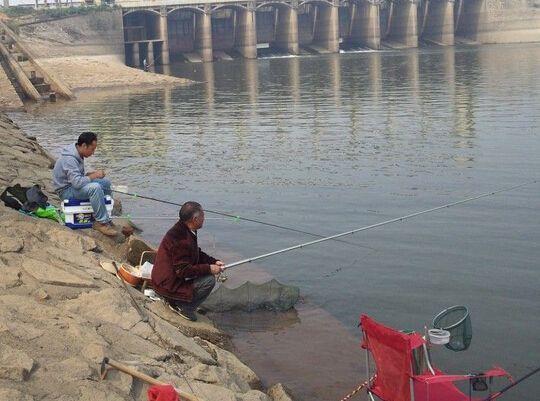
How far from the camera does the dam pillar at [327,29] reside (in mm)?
76812

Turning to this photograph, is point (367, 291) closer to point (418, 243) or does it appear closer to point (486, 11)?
point (418, 243)

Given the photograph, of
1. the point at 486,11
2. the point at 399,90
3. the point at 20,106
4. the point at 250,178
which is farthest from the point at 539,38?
the point at 250,178

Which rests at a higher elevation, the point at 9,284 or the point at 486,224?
the point at 9,284

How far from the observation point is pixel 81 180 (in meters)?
10.2

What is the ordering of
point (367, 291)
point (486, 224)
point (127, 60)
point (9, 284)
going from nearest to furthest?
point (9, 284) → point (367, 291) → point (486, 224) → point (127, 60)

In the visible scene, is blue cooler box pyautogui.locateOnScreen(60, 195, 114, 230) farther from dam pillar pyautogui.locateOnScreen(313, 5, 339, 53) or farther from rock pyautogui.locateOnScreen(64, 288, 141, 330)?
dam pillar pyautogui.locateOnScreen(313, 5, 339, 53)

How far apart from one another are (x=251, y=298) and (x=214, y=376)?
3.06 m

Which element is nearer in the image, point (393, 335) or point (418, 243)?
point (393, 335)

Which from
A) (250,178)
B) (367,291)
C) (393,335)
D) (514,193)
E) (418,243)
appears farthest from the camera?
(250,178)

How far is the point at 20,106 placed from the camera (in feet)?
115

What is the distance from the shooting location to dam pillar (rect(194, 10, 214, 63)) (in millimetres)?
70438

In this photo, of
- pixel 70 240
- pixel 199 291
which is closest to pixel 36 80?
pixel 70 240

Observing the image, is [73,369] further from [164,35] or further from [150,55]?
[164,35]

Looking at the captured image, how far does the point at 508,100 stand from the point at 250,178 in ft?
53.7
